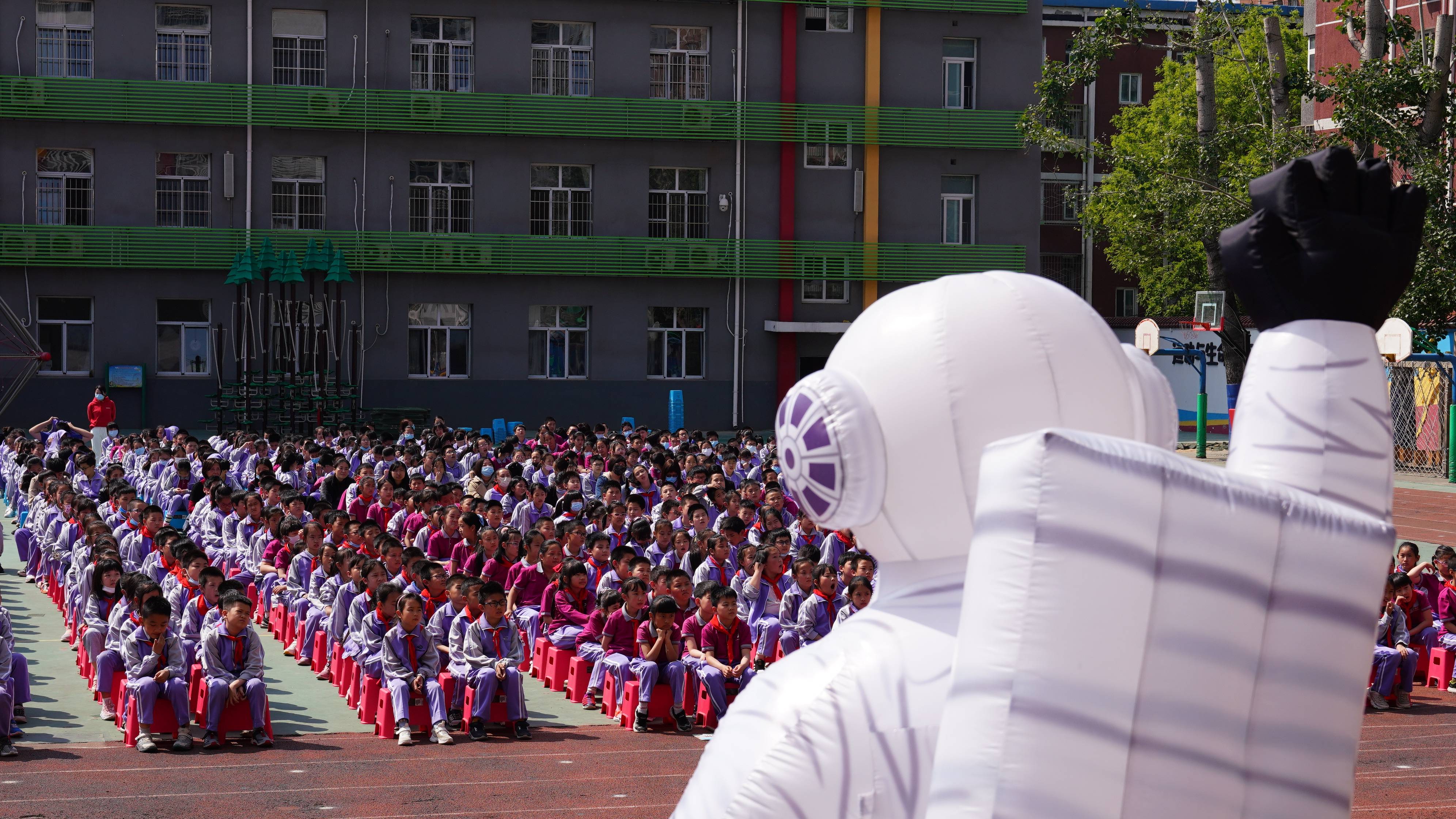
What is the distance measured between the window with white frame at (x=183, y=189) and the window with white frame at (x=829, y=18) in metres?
12.4

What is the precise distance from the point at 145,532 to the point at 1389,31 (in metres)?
17.4

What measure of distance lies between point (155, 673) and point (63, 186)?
23.1 m

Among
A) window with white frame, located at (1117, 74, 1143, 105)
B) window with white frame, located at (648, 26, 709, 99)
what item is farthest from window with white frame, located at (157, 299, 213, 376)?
window with white frame, located at (1117, 74, 1143, 105)

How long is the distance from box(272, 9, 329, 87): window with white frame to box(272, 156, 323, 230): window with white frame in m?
1.53

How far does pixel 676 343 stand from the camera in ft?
106

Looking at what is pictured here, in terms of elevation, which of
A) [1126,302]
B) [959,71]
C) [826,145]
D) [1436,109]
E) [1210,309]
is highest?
[959,71]

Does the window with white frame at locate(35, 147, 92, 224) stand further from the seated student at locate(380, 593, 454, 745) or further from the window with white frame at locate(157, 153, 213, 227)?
the seated student at locate(380, 593, 454, 745)

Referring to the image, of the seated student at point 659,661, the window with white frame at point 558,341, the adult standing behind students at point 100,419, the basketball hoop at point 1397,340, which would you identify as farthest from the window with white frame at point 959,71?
the seated student at point 659,661

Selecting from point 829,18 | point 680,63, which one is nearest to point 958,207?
point 829,18

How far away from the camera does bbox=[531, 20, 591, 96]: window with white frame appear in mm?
31453

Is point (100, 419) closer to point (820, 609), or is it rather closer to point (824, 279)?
point (824, 279)

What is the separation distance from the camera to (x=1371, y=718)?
427 inches

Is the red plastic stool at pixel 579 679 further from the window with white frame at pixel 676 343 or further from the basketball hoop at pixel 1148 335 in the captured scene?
the window with white frame at pixel 676 343

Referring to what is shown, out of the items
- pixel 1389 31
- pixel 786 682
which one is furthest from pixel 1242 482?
pixel 1389 31
